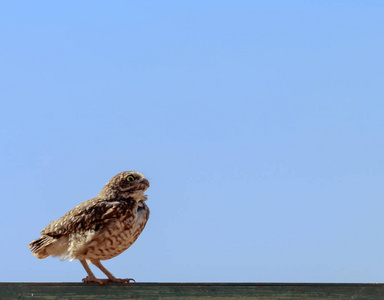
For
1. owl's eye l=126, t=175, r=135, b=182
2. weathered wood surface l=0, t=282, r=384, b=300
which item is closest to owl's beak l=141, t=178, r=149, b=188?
owl's eye l=126, t=175, r=135, b=182

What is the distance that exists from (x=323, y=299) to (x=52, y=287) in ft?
8.40

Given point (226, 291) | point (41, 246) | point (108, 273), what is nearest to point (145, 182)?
point (108, 273)

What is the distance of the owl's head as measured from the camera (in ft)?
29.1

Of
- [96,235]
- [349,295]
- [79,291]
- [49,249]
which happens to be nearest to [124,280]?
[96,235]

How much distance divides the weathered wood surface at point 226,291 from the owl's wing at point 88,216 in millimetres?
2324

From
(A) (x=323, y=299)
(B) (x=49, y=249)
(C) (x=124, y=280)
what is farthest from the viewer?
(B) (x=49, y=249)

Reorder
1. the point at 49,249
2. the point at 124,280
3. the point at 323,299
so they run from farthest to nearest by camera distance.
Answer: the point at 49,249 < the point at 124,280 < the point at 323,299

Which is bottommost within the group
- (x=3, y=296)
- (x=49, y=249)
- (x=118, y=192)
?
(x=3, y=296)

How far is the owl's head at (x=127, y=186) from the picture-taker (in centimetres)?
888

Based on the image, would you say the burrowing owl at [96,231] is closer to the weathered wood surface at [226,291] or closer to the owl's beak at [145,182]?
the owl's beak at [145,182]

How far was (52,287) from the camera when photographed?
19.7ft

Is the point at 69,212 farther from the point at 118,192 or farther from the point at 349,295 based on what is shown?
the point at 349,295

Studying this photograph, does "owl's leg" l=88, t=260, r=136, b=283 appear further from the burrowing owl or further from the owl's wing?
the owl's wing

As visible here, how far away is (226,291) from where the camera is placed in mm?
5973
